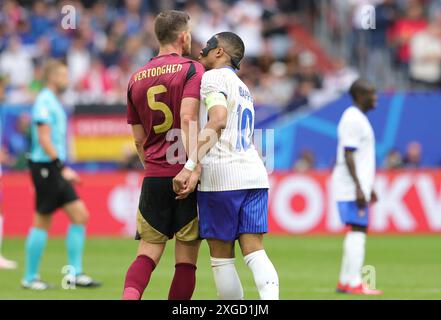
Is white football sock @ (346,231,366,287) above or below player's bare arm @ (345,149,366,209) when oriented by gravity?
below

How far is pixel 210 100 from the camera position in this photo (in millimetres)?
7781

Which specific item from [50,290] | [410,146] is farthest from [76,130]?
[50,290]

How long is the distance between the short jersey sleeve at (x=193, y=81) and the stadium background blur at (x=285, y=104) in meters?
5.04

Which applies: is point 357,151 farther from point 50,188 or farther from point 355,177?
point 50,188

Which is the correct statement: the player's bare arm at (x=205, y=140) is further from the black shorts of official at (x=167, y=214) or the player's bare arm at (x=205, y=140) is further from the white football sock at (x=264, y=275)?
the white football sock at (x=264, y=275)

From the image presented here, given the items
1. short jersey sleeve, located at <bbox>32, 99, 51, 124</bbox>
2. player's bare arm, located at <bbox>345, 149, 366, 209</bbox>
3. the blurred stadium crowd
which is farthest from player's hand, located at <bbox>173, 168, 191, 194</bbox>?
the blurred stadium crowd

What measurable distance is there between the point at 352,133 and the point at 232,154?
354cm

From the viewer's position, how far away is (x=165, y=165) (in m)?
8.18

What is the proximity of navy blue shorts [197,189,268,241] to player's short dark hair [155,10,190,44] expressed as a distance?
1.27m

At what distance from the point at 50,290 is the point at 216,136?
14.5 feet

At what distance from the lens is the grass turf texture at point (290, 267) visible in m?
11.0

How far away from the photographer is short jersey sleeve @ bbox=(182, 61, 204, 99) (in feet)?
26.1

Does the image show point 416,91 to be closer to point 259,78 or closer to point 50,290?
point 259,78

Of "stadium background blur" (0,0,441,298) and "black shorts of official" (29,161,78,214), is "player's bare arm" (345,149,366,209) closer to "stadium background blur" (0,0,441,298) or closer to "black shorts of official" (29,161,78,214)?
"stadium background blur" (0,0,441,298)
